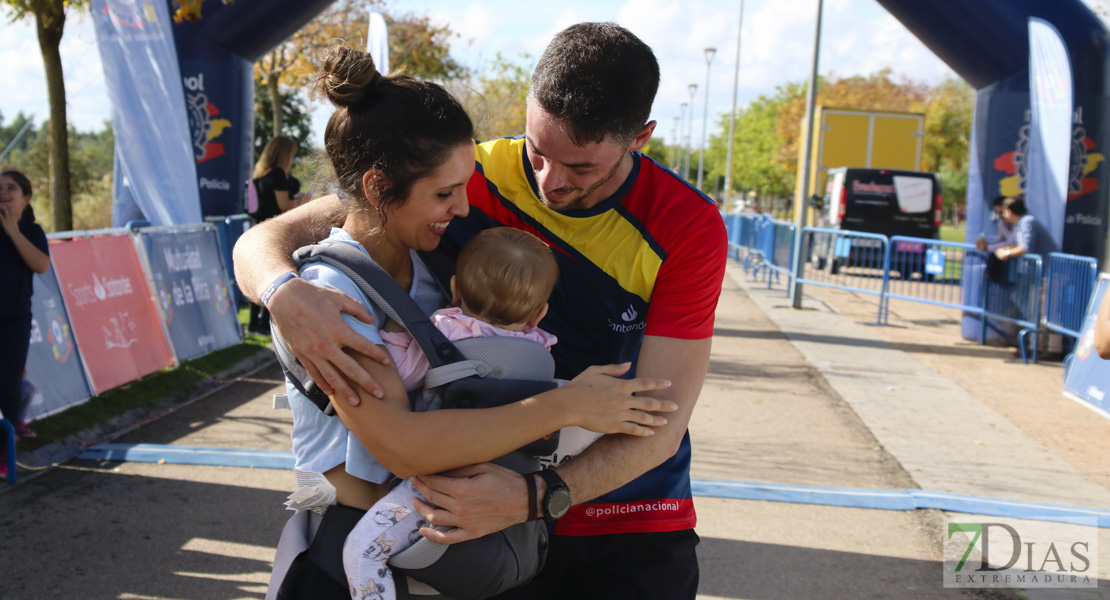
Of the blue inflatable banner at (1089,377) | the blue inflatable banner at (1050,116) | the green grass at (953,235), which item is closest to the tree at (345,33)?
the blue inflatable banner at (1050,116)

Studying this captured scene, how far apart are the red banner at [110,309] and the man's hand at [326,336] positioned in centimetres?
555

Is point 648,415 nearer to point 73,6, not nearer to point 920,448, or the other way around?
point 920,448

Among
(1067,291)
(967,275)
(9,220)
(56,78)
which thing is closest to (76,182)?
(56,78)

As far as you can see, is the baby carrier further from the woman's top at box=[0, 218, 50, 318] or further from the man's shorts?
the woman's top at box=[0, 218, 50, 318]

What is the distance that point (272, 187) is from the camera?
913cm

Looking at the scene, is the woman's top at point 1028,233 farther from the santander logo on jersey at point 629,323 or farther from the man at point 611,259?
the santander logo on jersey at point 629,323

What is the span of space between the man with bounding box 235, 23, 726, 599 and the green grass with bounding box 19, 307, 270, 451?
4.43 metres

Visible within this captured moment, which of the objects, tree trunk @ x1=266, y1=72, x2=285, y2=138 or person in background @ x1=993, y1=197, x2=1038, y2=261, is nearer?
person in background @ x1=993, y1=197, x2=1038, y2=261

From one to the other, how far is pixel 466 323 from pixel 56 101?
11464 millimetres

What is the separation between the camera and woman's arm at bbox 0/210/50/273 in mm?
5359

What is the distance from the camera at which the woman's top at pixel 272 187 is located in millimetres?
9133

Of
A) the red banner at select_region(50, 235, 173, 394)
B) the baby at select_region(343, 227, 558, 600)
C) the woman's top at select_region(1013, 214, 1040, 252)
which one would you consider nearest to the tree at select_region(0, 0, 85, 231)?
the red banner at select_region(50, 235, 173, 394)

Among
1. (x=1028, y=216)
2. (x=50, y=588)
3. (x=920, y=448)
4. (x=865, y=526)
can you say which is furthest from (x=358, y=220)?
(x=1028, y=216)

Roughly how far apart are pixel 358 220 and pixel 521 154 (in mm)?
653
